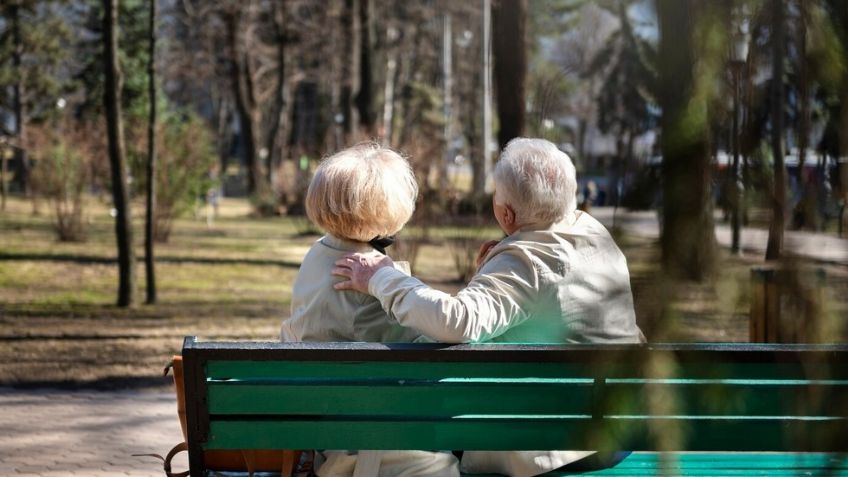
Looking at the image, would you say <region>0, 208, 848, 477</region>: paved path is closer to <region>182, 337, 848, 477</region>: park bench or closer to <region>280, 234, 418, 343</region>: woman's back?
<region>280, 234, 418, 343</region>: woman's back

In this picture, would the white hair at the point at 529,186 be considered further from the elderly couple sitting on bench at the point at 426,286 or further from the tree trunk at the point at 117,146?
the tree trunk at the point at 117,146

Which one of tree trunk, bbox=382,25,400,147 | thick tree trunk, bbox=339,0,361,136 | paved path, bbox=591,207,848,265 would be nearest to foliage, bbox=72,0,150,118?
tree trunk, bbox=382,25,400,147

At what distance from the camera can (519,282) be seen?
3.06 metres

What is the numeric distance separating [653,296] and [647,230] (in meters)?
0.08

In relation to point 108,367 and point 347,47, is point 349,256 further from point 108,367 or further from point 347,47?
point 347,47

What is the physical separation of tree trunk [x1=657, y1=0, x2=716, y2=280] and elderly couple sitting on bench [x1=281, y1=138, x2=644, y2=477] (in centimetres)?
171

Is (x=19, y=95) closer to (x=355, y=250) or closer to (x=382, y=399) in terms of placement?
(x=355, y=250)

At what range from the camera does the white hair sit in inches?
121

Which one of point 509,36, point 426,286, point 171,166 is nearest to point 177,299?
point 171,166

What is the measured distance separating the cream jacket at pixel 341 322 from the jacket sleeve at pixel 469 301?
0.14 meters

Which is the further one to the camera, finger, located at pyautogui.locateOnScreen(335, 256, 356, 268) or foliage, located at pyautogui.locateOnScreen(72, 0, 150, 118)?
foliage, located at pyautogui.locateOnScreen(72, 0, 150, 118)

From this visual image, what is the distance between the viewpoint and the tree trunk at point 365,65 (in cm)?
3002

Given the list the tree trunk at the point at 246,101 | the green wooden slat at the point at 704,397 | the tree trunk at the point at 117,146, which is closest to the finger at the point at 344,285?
the green wooden slat at the point at 704,397

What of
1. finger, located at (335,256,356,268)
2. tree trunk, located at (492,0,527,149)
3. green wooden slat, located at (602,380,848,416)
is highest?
tree trunk, located at (492,0,527,149)
